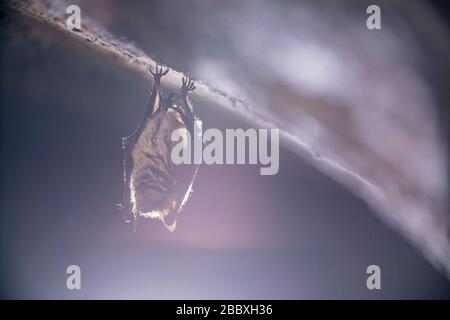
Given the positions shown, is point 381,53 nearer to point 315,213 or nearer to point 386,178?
point 386,178

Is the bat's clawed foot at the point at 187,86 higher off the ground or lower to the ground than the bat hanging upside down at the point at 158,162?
higher

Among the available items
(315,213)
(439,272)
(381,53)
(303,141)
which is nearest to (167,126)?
(303,141)

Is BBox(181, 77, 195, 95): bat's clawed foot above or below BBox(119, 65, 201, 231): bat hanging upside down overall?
above

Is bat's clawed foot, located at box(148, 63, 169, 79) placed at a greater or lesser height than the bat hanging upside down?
greater
